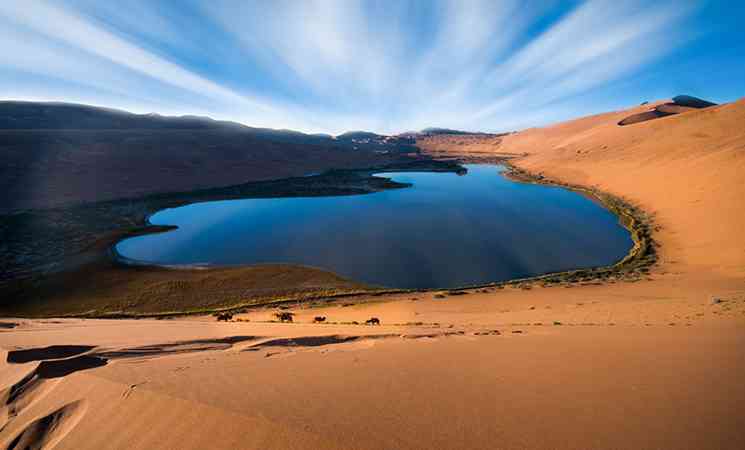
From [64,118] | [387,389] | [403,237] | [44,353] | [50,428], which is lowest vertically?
[403,237]

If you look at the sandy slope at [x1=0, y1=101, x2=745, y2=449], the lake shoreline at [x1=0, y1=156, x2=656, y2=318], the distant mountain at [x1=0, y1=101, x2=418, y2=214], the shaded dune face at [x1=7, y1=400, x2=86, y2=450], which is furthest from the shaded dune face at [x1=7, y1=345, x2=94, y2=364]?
the distant mountain at [x1=0, y1=101, x2=418, y2=214]

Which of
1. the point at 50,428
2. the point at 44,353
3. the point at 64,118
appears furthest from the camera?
the point at 64,118

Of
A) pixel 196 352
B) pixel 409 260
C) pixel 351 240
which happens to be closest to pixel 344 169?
pixel 351 240

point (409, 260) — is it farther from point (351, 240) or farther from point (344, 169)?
point (344, 169)

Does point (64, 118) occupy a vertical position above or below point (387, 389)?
above

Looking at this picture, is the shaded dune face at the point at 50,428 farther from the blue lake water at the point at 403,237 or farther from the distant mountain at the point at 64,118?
the distant mountain at the point at 64,118

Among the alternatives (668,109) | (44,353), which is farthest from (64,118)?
(668,109)

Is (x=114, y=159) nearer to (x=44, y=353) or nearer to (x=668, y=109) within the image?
(x=44, y=353)
